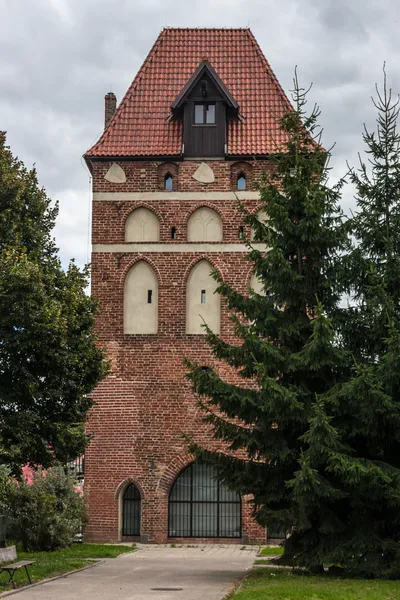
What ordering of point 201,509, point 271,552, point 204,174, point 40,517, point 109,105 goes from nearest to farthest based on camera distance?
point 271,552
point 40,517
point 201,509
point 204,174
point 109,105

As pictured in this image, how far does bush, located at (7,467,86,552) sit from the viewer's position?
2319 centimetres

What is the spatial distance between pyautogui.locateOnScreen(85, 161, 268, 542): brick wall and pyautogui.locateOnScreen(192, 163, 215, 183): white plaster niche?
13 centimetres

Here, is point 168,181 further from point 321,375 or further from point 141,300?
point 321,375

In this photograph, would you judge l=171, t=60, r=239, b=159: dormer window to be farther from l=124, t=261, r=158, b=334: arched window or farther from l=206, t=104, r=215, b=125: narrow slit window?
l=124, t=261, r=158, b=334: arched window

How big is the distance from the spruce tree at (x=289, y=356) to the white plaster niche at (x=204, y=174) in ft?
33.0

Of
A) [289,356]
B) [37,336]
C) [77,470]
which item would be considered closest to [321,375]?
[289,356]

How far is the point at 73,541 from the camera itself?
26.1m

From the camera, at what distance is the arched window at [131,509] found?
26.5 metres

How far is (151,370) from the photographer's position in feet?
88.0

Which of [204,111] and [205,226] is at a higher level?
[204,111]

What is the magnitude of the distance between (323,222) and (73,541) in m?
13.6

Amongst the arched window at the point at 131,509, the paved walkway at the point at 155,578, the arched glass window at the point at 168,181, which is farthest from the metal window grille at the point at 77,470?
the arched glass window at the point at 168,181

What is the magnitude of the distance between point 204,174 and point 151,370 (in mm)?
6083

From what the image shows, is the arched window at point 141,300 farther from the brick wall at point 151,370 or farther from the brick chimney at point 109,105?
the brick chimney at point 109,105
